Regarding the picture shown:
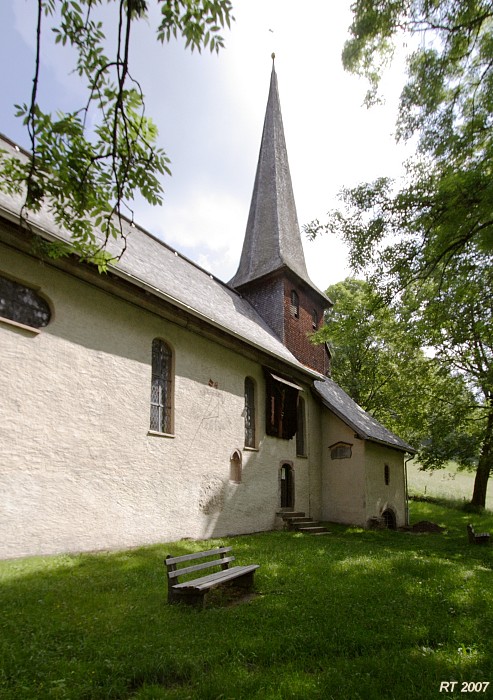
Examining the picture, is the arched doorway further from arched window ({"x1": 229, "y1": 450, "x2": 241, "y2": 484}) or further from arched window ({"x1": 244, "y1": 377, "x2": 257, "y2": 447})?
arched window ({"x1": 229, "y1": 450, "x2": 241, "y2": 484})

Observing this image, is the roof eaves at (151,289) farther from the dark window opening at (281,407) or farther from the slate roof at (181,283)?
the dark window opening at (281,407)

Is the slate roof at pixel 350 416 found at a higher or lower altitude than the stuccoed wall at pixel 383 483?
higher

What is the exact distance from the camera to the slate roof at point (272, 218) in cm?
2052

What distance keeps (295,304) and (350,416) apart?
5.56 m

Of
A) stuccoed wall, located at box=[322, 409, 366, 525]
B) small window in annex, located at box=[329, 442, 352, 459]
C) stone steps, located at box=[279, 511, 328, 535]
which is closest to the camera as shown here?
stone steps, located at box=[279, 511, 328, 535]

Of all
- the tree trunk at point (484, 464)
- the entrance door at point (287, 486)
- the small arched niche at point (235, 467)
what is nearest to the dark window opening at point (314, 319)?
the entrance door at point (287, 486)

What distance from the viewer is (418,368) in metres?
23.6

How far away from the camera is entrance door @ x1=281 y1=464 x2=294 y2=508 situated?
1557cm

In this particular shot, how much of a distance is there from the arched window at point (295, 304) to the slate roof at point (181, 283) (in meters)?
1.55

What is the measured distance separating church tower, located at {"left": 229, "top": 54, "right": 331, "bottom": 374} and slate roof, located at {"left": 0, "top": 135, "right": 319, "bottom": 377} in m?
0.98

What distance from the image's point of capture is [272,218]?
21891 mm

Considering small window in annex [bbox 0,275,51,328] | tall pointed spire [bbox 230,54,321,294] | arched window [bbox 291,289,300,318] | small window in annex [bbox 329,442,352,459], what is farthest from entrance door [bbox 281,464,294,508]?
small window in annex [bbox 0,275,51,328]

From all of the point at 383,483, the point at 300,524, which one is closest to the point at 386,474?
the point at 383,483

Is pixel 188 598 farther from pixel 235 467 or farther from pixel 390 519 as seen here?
pixel 390 519
